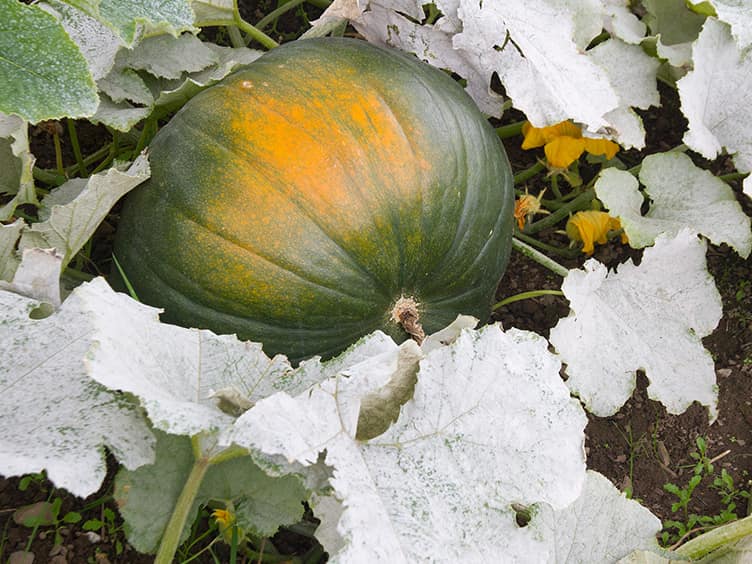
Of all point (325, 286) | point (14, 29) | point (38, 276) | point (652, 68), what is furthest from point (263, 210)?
point (652, 68)

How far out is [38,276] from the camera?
125cm

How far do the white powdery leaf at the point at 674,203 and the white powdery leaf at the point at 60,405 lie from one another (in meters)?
0.91

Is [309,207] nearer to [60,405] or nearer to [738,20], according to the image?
[60,405]

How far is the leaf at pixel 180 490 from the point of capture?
1192 mm

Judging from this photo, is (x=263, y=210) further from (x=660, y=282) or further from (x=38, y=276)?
(x=660, y=282)

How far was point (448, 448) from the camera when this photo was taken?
1.16 meters

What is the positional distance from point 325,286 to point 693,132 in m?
0.75

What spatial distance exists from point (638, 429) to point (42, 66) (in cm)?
126

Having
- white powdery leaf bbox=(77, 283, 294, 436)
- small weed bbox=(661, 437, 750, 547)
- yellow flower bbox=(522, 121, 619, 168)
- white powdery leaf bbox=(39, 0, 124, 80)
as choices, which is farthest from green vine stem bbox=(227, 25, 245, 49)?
small weed bbox=(661, 437, 750, 547)

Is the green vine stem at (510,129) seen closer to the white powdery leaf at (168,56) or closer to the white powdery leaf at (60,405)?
the white powdery leaf at (168,56)

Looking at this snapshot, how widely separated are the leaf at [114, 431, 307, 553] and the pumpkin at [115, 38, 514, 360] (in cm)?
20

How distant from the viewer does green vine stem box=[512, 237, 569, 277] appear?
5.63ft

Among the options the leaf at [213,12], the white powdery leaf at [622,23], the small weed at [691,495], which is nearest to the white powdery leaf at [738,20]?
the white powdery leaf at [622,23]

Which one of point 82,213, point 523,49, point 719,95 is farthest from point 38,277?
point 719,95
